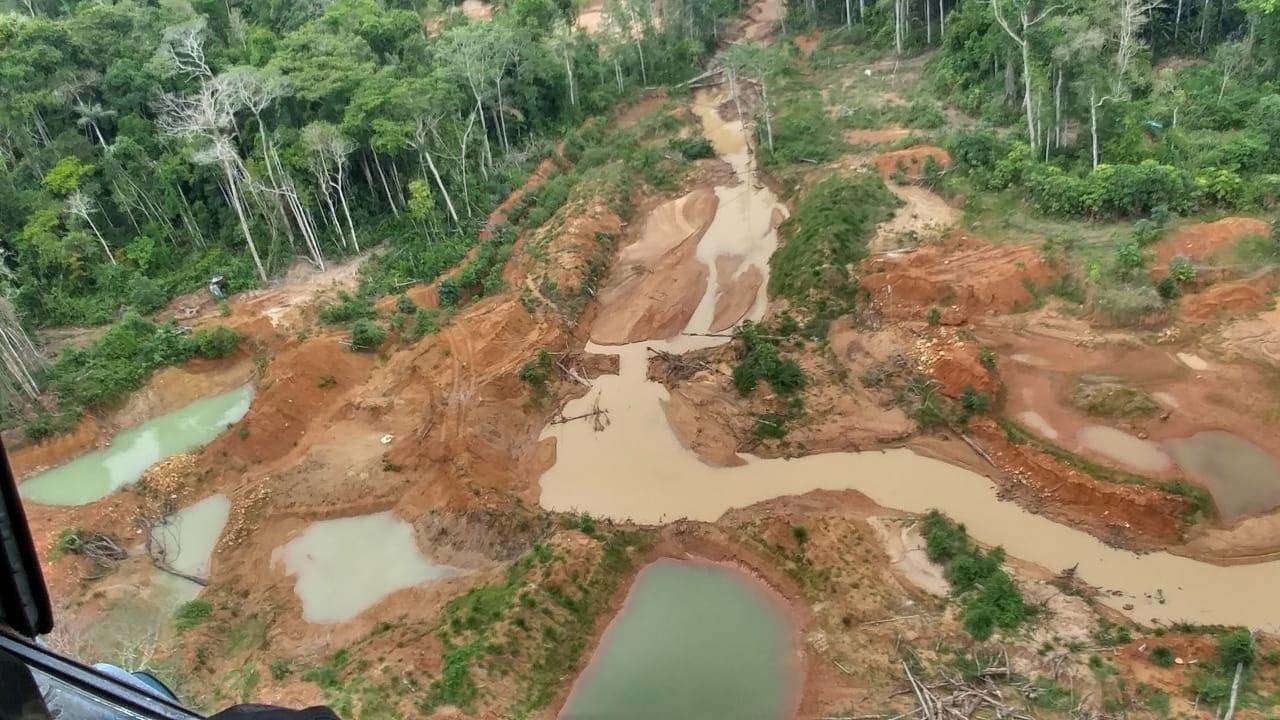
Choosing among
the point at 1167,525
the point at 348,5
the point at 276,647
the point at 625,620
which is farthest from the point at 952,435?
the point at 348,5

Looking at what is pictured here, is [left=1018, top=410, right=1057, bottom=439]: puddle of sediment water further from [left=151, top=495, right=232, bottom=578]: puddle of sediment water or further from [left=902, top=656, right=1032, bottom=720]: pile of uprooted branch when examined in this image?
[left=151, top=495, right=232, bottom=578]: puddle of sediment water

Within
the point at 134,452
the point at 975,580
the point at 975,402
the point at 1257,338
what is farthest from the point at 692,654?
the point at 134,452

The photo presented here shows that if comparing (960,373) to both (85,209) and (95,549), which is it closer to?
(95,549)

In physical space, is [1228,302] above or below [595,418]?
above

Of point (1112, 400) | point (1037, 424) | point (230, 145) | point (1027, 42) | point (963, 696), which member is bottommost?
point (963, 696)

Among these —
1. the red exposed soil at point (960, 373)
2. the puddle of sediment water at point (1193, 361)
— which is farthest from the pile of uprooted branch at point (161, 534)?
the puddle of sediment water at point (1193, 361)
